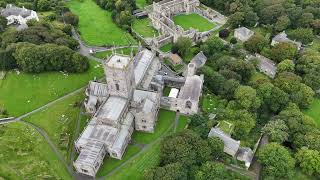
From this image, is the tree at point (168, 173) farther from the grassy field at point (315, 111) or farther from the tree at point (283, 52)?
the tree at point (283, 52)

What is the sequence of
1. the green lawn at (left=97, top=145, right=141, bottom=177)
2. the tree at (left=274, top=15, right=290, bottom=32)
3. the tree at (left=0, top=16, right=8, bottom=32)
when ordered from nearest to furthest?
the green lawn at (left=97, top=145, right=141, bottom=177)
the tree at (left=274, top=15, right=290, bottom=32)
the tree at (left=0, top=16, right=8, bottom=32)

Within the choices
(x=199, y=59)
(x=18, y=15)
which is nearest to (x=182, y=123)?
(x=199, y=59)

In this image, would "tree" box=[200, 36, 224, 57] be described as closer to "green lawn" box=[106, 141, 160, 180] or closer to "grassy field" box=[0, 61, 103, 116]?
"grassy field" box=[0, 61, 103, 116]

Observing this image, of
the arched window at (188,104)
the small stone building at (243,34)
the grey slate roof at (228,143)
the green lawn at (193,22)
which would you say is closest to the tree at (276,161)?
the grey slate roof at (228,143)

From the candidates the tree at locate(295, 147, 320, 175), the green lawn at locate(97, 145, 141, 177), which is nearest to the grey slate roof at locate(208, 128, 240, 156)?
the tree at locate(295, 147, 320, 175)

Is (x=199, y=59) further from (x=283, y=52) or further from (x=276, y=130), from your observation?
(x=276, y=130)

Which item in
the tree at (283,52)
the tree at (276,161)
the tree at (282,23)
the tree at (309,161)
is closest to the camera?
the tree at (276,161)
